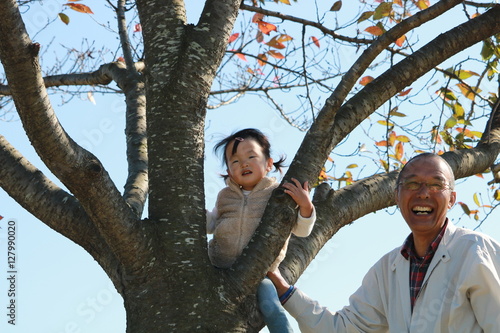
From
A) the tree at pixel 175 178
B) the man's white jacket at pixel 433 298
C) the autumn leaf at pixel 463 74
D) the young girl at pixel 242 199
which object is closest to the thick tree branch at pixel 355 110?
the tree at pixel 175 178

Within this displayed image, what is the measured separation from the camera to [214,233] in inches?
144

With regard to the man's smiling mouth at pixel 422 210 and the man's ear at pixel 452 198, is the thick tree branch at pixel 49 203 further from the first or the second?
the man's ear at pixel 452 198

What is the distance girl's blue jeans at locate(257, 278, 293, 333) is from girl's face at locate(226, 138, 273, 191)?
0.76 m

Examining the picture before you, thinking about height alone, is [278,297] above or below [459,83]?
below

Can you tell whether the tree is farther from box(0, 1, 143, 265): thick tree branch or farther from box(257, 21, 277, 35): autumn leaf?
box(257, 21, 277, 35): autumn leaf

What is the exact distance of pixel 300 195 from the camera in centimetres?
315

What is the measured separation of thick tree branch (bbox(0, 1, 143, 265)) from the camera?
2561 millimetres

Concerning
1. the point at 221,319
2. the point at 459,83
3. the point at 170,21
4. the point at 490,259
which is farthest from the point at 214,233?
the point at 459,83

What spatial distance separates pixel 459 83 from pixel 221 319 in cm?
277

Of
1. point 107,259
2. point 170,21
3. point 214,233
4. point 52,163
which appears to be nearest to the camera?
point 52,163

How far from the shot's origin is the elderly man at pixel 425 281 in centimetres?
284

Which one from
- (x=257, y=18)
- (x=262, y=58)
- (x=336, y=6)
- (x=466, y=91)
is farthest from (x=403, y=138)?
(x=257, y=18)

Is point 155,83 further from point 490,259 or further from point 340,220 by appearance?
point 490,259

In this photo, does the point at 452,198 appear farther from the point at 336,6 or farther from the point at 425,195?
the point at 336,6
